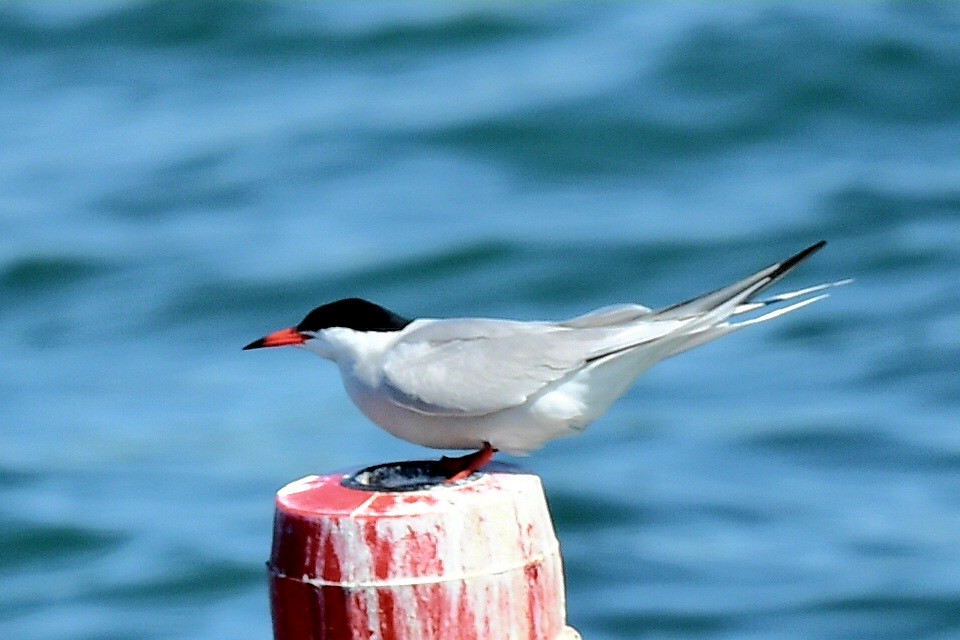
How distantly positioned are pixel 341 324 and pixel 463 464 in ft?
2.05

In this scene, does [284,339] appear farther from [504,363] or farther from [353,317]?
[504,363]

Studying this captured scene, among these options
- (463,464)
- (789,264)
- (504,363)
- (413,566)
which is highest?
(789,264)

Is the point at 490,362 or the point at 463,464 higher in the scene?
the point at 490,362

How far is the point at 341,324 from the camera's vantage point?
168 inches

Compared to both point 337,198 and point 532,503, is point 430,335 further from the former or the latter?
point 337,198

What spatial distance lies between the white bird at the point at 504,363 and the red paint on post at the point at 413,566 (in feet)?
2.08

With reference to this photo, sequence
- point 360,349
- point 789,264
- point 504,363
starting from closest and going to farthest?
point 789,264 → point 504,363 → point 360,349

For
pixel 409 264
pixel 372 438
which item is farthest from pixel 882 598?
pixel 409 264

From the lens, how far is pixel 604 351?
4066mm

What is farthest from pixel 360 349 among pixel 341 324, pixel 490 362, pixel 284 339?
pixel 490 362

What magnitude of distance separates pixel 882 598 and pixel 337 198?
19.3 feet

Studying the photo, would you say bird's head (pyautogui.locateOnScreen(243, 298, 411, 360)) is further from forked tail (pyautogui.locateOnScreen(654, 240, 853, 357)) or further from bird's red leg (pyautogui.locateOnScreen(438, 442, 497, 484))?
forked tail (pyautogui.locateOnScreen(654, 240, 853, 357))

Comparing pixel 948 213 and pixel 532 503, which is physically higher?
pixel 948 213

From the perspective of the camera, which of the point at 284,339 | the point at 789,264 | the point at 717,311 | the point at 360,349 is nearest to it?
the point at 789,264
